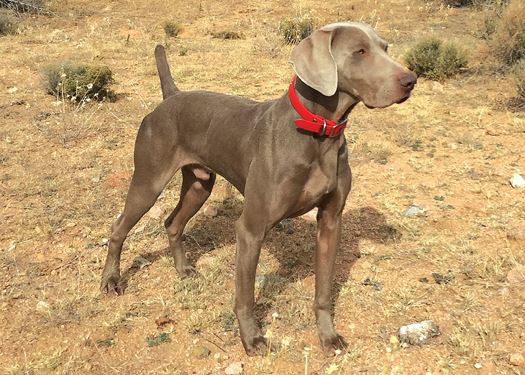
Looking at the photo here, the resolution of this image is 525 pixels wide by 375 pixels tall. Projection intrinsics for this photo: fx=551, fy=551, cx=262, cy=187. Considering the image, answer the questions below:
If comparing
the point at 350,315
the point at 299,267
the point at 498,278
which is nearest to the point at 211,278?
the point at 299,267

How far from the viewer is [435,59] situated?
9.09 m

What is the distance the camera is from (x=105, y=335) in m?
3.57

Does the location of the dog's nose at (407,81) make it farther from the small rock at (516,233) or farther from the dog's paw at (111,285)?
the dog's paw at (111,285)

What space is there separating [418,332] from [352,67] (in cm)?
167

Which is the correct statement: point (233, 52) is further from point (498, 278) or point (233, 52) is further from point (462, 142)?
point (498, 278)

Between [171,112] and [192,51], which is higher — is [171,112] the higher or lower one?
the higher one

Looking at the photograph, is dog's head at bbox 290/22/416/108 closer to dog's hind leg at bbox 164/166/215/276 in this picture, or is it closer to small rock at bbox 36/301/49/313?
dog's hind leg at bbox 164/166/215/276

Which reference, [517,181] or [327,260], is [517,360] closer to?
[327,260]

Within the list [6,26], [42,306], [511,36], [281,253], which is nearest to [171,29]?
[6,26]

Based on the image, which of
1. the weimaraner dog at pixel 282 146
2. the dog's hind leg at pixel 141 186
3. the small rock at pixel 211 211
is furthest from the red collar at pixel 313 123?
the small rock at pixel 211 211

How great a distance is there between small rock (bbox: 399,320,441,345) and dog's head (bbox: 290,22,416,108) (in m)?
1.45

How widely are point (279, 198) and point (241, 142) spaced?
0.58 meters

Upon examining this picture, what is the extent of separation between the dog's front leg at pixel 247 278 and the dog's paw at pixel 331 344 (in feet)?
1.20

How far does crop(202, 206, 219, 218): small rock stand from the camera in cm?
529
